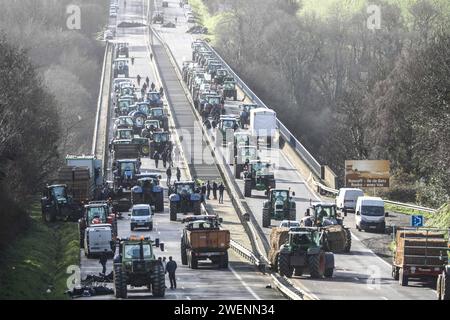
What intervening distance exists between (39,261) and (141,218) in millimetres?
14889

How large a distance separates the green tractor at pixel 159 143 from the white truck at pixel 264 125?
28.5ft

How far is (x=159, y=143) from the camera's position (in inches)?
3809

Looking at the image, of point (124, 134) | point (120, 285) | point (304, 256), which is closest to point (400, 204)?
point (124, 134)

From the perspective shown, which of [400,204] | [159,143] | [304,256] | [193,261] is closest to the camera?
[304,256]

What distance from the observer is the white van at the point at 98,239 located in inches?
2330

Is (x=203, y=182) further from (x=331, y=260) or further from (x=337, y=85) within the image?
(x=337, y=85)

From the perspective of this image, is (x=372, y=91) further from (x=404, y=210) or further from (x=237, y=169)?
(x=404, y=210)

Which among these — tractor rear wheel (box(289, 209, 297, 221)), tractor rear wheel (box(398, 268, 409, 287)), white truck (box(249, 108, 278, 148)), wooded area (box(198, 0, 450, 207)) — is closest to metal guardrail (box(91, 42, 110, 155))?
white truck (box(249, 108, 278, 148))

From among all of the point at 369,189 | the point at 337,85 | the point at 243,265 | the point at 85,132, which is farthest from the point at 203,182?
the point at 337,85

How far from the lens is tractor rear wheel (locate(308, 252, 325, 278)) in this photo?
174 ft

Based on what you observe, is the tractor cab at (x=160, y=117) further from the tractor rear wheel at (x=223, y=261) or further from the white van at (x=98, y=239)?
the tractor rear wheel at (x=223, y=261)

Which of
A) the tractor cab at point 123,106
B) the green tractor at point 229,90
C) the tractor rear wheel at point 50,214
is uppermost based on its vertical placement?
the green tractor at point 229,90

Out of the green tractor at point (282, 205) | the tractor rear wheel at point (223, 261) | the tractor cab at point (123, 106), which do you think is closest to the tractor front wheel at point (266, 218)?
the green tractor at point (282, 205)
